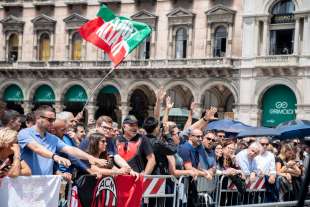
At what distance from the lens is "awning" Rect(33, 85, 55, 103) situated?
133 feet

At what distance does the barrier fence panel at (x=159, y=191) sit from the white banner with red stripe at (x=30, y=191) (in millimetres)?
1573

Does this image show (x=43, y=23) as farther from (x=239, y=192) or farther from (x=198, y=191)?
(x=198, y=191)

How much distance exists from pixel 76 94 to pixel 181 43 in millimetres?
8012

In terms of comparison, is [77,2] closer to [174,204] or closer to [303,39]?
[303,39]

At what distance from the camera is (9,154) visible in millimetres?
6664

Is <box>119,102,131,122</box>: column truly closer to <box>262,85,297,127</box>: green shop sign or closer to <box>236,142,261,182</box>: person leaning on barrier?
<box>262,85,297,127</box>: green shop sign

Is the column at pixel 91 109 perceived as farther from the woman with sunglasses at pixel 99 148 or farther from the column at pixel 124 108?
the woman with sunglasses at pixel 99 148

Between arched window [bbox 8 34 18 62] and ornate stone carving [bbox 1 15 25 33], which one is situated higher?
ornate stone carving [bbox 1 15 25 33]

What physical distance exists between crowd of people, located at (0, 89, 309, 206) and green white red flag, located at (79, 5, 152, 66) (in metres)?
5.59

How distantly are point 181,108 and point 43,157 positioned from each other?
3078 centimetres

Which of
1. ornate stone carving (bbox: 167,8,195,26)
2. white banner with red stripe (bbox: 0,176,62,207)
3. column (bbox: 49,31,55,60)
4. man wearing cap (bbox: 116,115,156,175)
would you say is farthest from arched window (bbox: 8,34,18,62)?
white banner with red stripe (bbox: 0,176,62,207)

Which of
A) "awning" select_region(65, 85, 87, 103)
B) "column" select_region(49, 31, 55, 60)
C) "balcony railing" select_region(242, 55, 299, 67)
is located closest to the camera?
"balcony railing" select_region(242, 55, 299, 67)

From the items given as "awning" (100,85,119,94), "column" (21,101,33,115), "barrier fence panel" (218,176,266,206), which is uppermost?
"awning" (100,85,119,94)

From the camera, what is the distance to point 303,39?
31.9 metres
